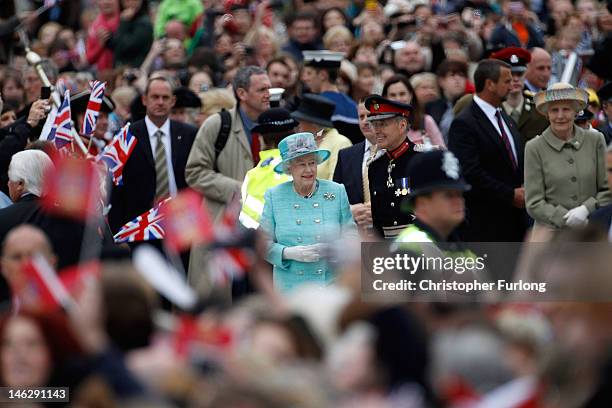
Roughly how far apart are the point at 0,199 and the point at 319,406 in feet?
21.1

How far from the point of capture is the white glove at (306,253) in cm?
1073

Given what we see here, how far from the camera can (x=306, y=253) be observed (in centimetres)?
1074

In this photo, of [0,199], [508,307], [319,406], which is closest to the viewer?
[319,406]

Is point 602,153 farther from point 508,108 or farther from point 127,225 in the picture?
point 127,225

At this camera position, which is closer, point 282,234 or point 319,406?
point 319,406

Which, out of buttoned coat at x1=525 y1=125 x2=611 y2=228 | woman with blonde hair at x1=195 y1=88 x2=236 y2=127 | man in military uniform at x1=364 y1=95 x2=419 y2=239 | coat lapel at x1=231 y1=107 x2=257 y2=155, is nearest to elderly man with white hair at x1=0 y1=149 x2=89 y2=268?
man in military uniform at x1=364 y1=95 x2=419 y2=239

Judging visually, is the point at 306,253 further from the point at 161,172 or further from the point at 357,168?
the point at 161,172

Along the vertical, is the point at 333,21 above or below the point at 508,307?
below

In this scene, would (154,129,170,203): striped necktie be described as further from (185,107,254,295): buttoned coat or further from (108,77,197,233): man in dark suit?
(185,107,254,295): buttoned coat

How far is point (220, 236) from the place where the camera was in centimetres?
748

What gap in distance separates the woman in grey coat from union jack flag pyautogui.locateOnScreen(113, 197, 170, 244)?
110 inches

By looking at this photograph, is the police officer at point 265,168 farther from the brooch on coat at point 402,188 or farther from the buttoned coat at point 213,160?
the brooch on coat at point 402,188

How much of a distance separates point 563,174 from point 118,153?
361 centimetres

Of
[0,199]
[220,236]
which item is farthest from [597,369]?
[0,199]
